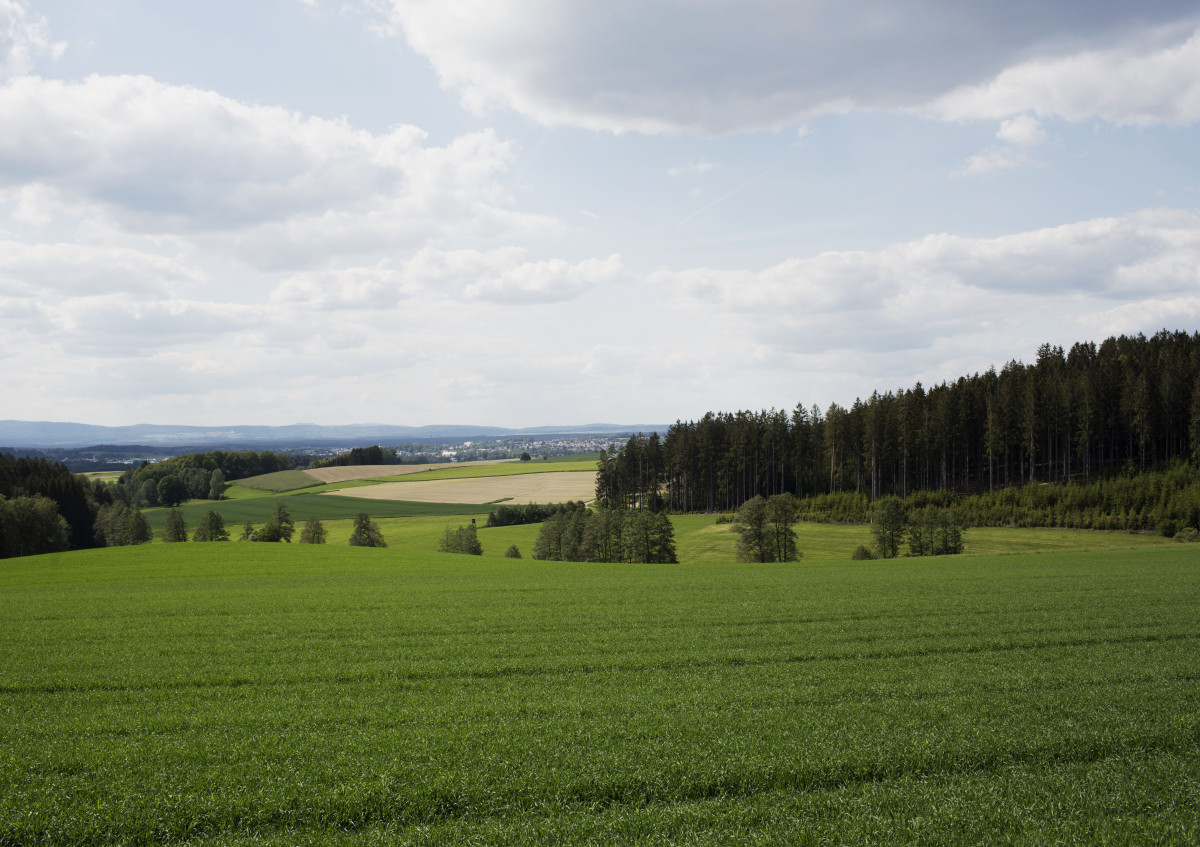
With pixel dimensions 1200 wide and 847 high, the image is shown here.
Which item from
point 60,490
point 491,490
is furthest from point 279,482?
point 60,490

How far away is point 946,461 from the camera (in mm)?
110750

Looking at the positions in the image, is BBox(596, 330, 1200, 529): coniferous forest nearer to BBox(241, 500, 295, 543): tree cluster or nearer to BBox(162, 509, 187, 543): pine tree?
BBox(241, 500, 295, 543): tree cluster

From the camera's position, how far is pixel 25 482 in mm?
98562

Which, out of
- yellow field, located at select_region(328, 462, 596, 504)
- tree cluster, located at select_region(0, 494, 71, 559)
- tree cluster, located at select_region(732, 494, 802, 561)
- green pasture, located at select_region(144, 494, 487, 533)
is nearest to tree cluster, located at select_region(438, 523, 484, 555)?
tree cluster, located at select_region(732, 494, 802, 561)

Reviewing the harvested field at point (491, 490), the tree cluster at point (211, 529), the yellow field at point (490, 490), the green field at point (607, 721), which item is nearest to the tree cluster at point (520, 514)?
the harvested field at point (491, 490)

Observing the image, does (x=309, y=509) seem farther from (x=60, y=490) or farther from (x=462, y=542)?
(x=462, y=542)

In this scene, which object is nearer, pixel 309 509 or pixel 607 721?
pixel 607 721

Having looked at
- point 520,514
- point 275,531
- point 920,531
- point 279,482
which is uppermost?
point 279,482

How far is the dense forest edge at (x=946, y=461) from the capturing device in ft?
267

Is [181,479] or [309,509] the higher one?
[181,479]

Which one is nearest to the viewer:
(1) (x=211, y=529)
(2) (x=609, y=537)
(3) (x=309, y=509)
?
(2) (x=609, y=537)

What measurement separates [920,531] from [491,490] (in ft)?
348

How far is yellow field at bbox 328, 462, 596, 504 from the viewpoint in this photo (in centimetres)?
14225

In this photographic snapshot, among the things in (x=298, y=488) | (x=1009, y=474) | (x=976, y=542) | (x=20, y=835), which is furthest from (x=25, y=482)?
(x=1009, y=474)
